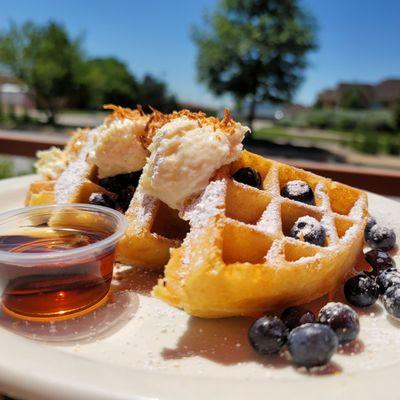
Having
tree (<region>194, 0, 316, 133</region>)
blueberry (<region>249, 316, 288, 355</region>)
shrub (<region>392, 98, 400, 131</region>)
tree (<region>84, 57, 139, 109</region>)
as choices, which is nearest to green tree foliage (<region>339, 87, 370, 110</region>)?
shrub (<region>392, 98, 400, 131</region>)

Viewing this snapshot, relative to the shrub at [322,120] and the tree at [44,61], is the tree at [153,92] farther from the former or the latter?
the shrub at [322,120]

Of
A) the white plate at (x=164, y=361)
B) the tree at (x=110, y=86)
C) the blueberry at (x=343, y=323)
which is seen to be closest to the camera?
the white plate at (x=164, y=361)

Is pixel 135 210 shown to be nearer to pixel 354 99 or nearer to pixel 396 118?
pixel 396 118

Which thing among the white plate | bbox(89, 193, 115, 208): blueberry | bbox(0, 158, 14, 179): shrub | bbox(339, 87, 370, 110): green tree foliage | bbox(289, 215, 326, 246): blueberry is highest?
bbox(339, 87, 370, 110): green tree foliage

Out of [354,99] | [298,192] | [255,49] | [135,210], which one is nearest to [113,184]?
[135,210]

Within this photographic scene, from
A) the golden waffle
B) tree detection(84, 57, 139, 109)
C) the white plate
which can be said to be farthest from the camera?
tree detection(84, 57, 139, 109)

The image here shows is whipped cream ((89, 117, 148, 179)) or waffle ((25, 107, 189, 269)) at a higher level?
whipped cream ((89, 117, 148, 179))

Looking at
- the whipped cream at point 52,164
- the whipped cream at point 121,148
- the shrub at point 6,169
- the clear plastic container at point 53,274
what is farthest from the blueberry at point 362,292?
the shrub at point 6,169

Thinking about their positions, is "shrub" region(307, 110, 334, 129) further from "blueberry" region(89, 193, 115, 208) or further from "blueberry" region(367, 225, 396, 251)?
"blueberry" region(89, 193, 115, 208)
